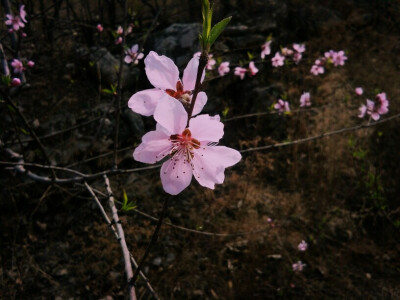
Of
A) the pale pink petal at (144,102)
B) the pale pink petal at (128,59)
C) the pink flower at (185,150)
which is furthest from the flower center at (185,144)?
the pale pink petal at (128,59)

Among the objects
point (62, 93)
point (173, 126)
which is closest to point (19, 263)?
point (62, 93)

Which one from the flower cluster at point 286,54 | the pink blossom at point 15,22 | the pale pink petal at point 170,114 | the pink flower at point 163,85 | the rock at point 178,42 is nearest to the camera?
the pale pink petal at point 170,114

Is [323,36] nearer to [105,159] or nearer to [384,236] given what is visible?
[384,236]

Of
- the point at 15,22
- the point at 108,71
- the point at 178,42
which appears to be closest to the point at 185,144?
the point at 15,22

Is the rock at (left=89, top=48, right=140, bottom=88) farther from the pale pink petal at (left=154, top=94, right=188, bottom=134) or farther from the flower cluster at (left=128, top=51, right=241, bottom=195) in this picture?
the pale pink petal at (left=154, top=94, right=188, bottom=134)

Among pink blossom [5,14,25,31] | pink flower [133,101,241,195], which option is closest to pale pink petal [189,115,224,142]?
pink flower [133,101,241,195]

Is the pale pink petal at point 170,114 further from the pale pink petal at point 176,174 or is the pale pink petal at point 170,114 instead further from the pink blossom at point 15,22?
the pink blossom at point 15,22

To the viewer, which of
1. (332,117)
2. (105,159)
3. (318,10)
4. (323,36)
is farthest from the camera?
(318,10)
